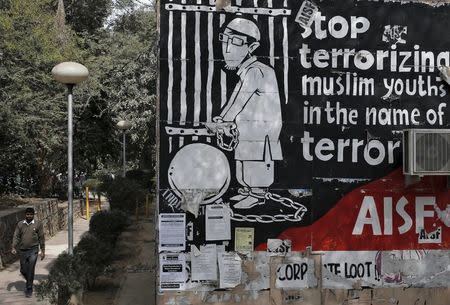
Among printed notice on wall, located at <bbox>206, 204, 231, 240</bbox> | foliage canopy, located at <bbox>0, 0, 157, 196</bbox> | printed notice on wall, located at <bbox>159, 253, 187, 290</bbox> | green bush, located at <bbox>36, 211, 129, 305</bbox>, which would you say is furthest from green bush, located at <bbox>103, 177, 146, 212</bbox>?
printed notice on wall, located at <bbox>206, 204, 231, 240</bbox>

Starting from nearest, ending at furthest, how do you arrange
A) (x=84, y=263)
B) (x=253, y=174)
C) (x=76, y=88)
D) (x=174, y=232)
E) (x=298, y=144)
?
1. (x=174, y=232)
2. (x=253, y=174)
3. (x=298, y=144)
4. (x=84, y=263)
5. (x=76, y=88)

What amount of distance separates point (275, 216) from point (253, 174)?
1.93 ft

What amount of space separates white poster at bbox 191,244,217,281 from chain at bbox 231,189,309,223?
0.49m

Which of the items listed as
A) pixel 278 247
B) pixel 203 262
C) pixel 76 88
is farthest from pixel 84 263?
pixel 76 88

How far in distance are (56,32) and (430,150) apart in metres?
18.0

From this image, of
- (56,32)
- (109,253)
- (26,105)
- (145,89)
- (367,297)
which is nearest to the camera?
(367,297)

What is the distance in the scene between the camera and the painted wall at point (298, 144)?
6602 mm

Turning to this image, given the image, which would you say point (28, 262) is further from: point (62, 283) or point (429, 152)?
point (429, 152)

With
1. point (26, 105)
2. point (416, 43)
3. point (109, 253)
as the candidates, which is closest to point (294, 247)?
point (416, 43)

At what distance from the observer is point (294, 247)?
6.74 meters

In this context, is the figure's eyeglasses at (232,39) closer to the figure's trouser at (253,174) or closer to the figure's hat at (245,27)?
the figure's hat at (245,27)

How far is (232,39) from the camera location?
263 inches

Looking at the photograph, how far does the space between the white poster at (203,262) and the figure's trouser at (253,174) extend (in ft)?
2.88

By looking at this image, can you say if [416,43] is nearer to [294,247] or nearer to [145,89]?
[294,247]
